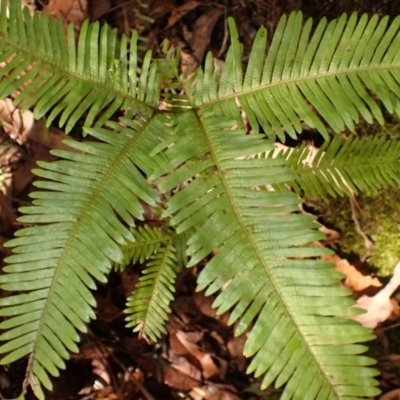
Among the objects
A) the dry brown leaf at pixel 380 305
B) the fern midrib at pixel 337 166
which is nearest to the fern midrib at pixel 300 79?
the fern midrib at pixel 337 166

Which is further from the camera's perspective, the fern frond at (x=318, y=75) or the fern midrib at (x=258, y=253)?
the fern frond at (x=318, y=75)

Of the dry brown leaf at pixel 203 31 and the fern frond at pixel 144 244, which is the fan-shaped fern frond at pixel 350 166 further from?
the dry brown leaf at pixel 203 31

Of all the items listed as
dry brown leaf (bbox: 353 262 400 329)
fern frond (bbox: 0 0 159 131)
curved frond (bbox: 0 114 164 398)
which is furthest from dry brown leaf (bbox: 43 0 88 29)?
dry brown leaf (bbox: 353 262 400 329)

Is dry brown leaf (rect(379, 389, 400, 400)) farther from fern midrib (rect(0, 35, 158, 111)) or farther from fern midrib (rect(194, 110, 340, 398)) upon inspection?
fern midrib (rect(0, 35, 158, 111))

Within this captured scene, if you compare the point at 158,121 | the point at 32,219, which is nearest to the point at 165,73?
Result: the point at 158,121

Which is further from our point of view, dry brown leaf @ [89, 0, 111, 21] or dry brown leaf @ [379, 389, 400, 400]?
dry brown leaf @ [89, 0, 111, 21]

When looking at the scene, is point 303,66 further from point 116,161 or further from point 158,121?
point 116,161

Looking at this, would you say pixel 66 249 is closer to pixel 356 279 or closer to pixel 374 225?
pixel 356 279
